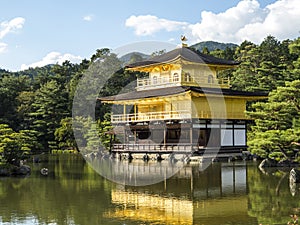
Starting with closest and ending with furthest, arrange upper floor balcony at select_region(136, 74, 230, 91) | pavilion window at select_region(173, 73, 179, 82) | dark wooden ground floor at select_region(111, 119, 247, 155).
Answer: dark wooden ground floor at select_region(111, 119, 247, 155)
upper floor balcony at select_region(136, 74, 230, 91)
pavilion window at select_region(173, 73, 179, 82)

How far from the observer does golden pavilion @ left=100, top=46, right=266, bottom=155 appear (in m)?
27.4

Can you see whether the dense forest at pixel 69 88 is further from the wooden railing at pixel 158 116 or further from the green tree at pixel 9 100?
the wooden railing at pixel 158 116

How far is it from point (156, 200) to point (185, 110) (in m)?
15.5

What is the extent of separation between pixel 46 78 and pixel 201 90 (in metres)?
27.1

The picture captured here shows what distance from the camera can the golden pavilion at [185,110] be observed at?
27.4m

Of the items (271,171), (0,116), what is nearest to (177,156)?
(271,171)

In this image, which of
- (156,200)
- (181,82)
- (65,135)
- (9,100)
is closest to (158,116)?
(181,82)

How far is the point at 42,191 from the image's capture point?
1462 centimetres

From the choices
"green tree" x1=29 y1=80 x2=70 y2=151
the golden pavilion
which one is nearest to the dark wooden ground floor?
the golden pavilion

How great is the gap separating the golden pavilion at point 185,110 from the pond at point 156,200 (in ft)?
30.0

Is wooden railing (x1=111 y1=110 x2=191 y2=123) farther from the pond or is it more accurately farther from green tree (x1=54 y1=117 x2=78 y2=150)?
the pond

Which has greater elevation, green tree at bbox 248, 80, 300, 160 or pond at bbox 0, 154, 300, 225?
green tree at bbox 248, 80, 300, 160

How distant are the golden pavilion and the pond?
9.14 metres

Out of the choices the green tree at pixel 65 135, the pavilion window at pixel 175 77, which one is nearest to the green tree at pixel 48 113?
the green tree at pixel 65 135
